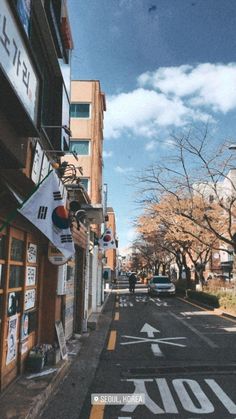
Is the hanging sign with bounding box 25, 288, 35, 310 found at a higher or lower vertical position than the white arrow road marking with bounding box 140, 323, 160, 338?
higher

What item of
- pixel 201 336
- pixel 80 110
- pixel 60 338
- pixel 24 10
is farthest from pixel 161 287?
pixel 24 10

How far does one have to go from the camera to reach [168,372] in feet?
25.9

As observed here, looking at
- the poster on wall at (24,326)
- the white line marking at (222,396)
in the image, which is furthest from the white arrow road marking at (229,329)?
the poster on wall at (24,326)

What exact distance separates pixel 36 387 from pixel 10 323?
1.02 m

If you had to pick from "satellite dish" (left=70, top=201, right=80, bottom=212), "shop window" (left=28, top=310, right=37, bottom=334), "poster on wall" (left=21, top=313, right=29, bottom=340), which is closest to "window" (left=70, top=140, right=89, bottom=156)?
"satellite dish" (left=70, top=201, right=80, bottom=212)

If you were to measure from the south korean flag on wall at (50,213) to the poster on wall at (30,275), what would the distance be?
1.91 metres

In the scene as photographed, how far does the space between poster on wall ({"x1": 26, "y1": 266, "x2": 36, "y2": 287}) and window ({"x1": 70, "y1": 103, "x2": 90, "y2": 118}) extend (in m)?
23.3

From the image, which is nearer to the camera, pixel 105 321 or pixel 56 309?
pixel 56 309

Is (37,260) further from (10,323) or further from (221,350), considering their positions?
(221,350)

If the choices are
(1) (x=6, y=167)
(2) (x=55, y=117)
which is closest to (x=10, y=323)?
(1) (x=6, y=167)

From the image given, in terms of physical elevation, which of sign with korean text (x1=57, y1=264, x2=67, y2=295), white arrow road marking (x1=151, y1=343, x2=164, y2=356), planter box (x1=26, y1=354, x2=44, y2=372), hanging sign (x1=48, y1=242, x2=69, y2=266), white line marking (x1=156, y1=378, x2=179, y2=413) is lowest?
white line marking (x1=156, y1=378, x2=179, y2=413)

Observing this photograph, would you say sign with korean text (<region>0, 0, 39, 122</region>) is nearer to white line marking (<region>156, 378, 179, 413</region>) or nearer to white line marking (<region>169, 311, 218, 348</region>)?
white line marking (<region>156, 378, 179, 413</region>)

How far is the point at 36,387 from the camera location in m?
6.13

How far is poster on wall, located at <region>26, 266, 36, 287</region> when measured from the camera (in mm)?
7184
